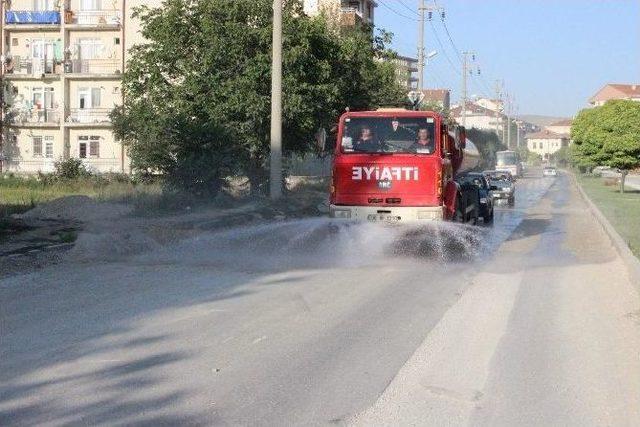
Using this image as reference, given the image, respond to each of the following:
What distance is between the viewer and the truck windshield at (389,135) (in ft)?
62.1

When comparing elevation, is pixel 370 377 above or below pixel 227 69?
below

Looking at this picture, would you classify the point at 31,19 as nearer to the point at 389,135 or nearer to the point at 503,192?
the point at 503,192

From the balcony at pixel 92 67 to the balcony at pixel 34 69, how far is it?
2.50 ft

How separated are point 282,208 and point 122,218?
18.6ft

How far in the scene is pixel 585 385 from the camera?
25.5 ft

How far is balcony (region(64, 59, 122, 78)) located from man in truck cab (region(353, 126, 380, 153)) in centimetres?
4285

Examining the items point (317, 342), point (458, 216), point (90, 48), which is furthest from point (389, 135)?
point (90, 48)

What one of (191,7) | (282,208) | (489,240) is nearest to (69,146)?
(191,7)

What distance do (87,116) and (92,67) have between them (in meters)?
3.11

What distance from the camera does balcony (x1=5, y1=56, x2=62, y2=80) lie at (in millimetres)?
60000

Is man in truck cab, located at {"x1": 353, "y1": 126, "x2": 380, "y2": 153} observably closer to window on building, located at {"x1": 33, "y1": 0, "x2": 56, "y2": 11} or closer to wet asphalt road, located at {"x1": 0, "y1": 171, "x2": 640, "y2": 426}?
wet asphalt road, located at {"x1": 0, "y1": 171, "x2": 640, "y2": 426}

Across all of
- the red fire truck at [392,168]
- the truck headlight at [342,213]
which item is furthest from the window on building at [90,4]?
the truck headlight at [342,213]

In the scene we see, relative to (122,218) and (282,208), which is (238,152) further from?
(122,218)

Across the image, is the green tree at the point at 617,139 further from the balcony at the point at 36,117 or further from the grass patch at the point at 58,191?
the balcony at the point at 36,117
